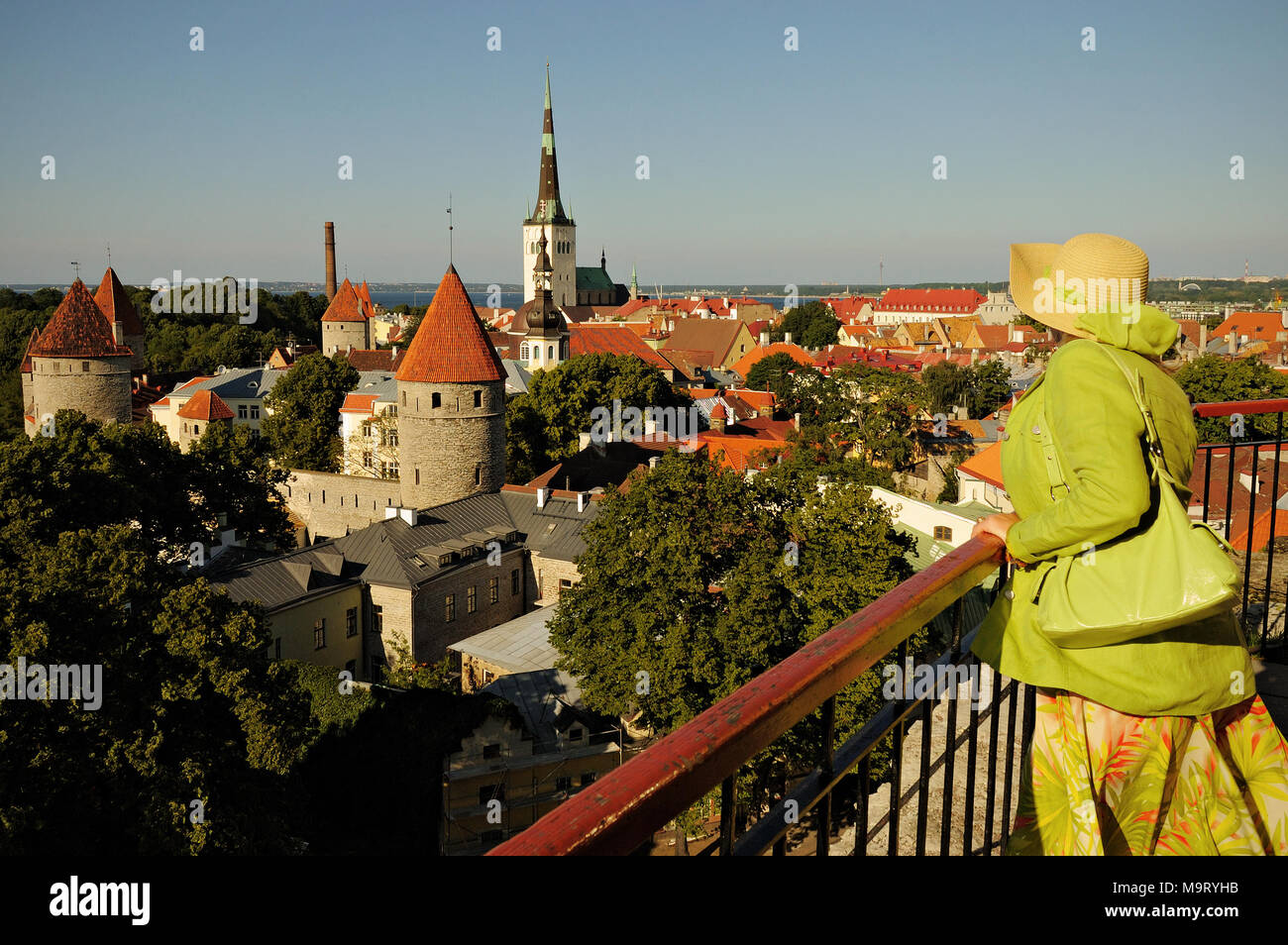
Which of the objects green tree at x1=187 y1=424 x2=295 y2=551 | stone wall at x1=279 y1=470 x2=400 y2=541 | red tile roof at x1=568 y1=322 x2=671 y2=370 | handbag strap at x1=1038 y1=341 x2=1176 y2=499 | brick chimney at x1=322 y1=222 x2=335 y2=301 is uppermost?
brick chimney at x1=322 y1=222 x2=335 y2=301

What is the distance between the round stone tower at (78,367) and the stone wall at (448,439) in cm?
1407

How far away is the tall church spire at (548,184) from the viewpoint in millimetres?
107625

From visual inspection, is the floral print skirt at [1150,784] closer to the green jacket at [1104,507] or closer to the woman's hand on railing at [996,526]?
the green jacket at [1104,507]

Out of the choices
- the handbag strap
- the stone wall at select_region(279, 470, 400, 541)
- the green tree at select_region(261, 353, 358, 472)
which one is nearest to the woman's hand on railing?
the handbag strap

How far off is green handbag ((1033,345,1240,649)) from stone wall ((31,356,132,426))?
4160cm

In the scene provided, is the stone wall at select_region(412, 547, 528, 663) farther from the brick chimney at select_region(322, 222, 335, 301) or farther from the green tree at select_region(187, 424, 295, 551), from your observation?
the brick chimney at select_region(322, 222, 335, 301)

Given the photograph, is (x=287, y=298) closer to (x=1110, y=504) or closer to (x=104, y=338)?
(x=104, y=338)

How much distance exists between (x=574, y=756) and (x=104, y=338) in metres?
29.8

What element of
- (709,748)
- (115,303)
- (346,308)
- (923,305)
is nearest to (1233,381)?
(709,748)

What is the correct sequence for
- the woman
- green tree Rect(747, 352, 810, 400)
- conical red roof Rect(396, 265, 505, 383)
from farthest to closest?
green tree Rect(747, 352, 810, 400) → conical red roof Rect(396, 265, 505, 383) → the woman

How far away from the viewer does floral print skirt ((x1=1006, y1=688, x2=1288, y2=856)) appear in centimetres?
263

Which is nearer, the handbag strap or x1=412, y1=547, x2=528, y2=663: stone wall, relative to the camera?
the handbag strap
